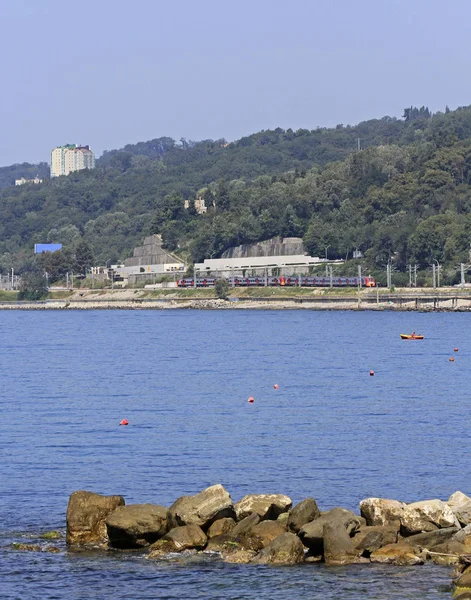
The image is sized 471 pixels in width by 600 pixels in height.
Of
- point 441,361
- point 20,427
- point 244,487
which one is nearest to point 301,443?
point 244,487

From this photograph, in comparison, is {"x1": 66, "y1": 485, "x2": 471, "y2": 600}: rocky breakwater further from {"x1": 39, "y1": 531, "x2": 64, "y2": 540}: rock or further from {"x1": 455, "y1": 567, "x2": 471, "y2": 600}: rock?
{"x1": 455, "y1": 567, "x2": 471, "y2": 600}: rock

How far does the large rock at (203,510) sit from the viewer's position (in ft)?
94.2

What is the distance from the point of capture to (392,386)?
223 feet

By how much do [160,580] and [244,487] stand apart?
9.44 meters

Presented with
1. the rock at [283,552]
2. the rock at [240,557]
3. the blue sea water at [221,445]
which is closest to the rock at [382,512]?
the blue sea water at [221,445]

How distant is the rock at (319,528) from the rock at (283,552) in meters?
0.25

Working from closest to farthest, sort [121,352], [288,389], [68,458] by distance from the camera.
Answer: [68,458]
[288,389]
[121,352]

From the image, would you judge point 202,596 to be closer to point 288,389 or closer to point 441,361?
point 288,389

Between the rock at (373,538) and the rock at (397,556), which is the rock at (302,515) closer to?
the rock at (373,538)

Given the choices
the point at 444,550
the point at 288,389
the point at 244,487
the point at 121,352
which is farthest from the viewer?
the point at 121,352

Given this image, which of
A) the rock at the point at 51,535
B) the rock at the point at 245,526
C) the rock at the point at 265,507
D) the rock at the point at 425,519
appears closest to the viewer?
the rock at the point at 425,519

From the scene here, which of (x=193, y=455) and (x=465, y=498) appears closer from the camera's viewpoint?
(x=465, y=498)

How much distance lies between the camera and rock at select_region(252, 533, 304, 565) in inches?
1078

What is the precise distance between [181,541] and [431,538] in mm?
6242
